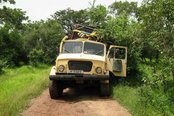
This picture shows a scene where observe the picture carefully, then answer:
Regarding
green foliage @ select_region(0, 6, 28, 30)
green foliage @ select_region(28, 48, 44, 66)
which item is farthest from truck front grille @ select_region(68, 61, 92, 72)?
green foliage @ select_region(28, 48, 44, 66)

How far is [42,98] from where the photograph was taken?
615 inches

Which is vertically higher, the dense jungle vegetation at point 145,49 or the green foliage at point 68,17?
the green foliage at point 68,17

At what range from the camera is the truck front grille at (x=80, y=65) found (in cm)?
1552

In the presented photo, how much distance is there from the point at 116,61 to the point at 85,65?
2082 mm

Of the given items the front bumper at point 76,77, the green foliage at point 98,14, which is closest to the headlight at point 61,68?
the front bumper at point 76,77

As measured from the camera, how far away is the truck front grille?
1552 cm

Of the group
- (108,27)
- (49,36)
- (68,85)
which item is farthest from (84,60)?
(49,36)

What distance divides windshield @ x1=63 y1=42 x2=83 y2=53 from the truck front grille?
985 mm

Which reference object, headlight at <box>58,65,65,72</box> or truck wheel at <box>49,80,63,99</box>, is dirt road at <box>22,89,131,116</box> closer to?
truck wheel at <box>49,80,63,99</box>

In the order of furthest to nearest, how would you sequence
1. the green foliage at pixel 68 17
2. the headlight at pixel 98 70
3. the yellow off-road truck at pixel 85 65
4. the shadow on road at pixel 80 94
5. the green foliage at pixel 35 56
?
the green foliage at pixel 68 17, the green foliage at pixel 35 56, the shadow on road at pixel 80 94, the headlight at pixel 98 70, the yellow off-road truck at pixel 85 65

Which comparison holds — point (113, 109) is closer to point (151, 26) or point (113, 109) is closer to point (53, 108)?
point (53, 108)

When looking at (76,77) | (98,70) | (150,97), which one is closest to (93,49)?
(98,70)

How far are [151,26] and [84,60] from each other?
2.81 metres

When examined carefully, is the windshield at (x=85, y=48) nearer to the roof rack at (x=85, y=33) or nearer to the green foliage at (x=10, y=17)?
the roof rack at (x=85, y=33)
